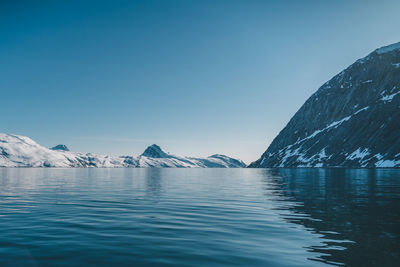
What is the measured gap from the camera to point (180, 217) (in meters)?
21.3

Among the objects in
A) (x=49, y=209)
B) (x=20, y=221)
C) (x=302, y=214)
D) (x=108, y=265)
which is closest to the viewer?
(x=108, y=265)

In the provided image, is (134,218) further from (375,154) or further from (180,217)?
(375,154)

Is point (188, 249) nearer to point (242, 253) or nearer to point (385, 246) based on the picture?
point (242, 253)

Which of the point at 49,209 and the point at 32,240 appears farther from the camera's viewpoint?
the point at 49,209

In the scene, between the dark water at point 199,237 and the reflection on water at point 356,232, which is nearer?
the dark water at point 199,237

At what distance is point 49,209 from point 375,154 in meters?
223

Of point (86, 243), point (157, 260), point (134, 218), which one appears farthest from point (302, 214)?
point (86, 243)

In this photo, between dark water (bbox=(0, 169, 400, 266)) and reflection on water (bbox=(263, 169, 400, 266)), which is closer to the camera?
dark water (bbox=(0, 169, 400, 266))

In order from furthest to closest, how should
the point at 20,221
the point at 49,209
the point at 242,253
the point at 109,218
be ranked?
the point at 49,209 → the point at 109,218 → the point at 20,221 → the point at 242,253

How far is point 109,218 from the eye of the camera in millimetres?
20516

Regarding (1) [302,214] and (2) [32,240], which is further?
(1) [302,214]

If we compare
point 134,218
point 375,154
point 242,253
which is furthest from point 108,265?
point 375,154

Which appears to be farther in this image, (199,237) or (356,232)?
(356,232)

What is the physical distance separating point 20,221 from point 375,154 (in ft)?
743
